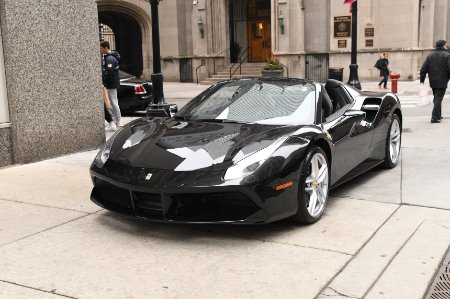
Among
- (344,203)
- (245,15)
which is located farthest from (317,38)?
(344,203)

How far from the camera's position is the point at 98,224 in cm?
509

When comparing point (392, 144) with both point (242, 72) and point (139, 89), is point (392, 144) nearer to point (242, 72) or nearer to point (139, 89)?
point (139, 89)

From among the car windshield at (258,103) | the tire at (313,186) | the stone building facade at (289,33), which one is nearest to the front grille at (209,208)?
the tire at (313,186)

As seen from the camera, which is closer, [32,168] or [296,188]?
[296,188]

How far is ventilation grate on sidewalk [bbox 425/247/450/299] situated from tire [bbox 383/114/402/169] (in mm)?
3069

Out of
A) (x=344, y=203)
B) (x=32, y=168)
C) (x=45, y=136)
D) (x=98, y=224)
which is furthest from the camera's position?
(x=45, y=136)

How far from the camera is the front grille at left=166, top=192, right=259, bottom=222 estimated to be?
4422 millimetres

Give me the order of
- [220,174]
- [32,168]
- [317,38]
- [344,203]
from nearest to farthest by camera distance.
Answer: [220,174]
[344,203]
[32,168]
[317,38]

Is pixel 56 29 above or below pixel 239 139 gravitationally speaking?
above

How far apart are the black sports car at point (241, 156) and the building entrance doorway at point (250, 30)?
2540 centimetres

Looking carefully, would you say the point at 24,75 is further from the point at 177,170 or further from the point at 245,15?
the point at 245,15

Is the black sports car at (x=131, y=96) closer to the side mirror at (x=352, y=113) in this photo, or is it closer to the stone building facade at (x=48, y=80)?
the stone building facade at (x=48, y=80)

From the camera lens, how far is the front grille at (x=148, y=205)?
452cm

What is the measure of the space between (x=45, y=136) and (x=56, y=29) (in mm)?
1594
